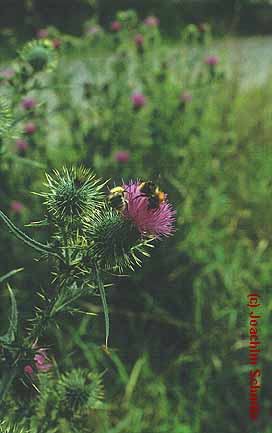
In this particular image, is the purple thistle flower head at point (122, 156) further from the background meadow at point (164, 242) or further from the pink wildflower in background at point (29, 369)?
the pink wildflower in background at point (29, 369)

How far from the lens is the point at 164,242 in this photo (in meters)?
2.62

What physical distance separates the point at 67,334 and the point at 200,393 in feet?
1.73

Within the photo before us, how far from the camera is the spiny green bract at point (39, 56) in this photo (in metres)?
1.95

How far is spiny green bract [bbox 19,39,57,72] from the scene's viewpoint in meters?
1.95

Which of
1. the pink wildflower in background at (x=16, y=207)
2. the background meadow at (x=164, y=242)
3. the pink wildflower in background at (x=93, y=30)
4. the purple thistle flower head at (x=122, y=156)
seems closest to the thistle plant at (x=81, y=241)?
the background meadow at (x=164, y=242)

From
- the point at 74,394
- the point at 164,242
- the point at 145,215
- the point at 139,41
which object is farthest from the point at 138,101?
the point at 145,215

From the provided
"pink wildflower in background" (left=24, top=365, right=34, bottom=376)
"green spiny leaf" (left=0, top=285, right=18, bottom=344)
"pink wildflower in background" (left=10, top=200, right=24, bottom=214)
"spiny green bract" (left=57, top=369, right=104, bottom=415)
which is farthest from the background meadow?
"green spiny leaf" (left=0, top=285, right=18, bottom=344)

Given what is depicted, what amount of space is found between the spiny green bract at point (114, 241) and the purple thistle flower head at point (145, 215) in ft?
0.05

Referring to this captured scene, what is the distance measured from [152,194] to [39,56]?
994 millimetres

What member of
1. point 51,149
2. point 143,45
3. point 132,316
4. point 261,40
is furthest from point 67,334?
point 261,40

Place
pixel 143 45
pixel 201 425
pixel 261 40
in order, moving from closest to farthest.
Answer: pixel 201 425 → pixel 143 45 → pixel 261 40

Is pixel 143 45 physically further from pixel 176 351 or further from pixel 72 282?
pixel 72 282

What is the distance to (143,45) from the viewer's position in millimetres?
2936

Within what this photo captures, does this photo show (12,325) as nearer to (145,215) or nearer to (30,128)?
(145,215)
